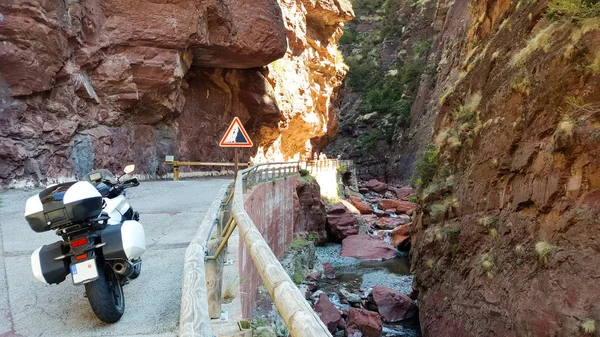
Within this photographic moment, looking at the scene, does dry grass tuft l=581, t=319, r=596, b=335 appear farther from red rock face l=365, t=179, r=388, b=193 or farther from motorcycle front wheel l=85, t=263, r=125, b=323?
red rock face l=365, t=179, r=388, b=193

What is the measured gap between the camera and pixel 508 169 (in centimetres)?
748

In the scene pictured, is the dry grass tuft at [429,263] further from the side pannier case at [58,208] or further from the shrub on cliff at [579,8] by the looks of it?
the side pannier case at [58,208]

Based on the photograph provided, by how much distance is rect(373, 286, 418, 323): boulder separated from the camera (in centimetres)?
1067

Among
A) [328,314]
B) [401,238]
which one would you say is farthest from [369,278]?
[328,314]

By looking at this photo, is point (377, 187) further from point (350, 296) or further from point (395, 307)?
point (395, 307)

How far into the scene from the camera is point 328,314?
1020 cm

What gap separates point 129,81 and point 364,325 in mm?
13486

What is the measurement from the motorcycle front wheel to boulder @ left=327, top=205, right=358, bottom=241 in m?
18.2

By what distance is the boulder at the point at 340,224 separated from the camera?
2117 centimetres

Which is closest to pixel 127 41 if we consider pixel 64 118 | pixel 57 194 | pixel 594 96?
pixel 64 118

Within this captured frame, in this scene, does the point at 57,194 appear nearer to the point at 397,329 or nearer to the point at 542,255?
the point at 542,255

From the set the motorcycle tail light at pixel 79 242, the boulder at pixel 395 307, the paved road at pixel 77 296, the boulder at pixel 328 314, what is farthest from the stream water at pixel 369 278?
the motorcycle tail light at pixel 79 242

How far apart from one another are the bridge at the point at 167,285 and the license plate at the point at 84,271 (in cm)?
50

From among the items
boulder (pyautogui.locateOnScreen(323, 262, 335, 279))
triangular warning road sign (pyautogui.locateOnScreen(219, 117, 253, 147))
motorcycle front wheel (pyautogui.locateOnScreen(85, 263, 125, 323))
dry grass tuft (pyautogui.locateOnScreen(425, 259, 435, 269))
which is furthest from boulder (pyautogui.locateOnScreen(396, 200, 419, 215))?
motorcycle front wheel (pyautogui.locateOnScreen(85, 263, 125, 323))
